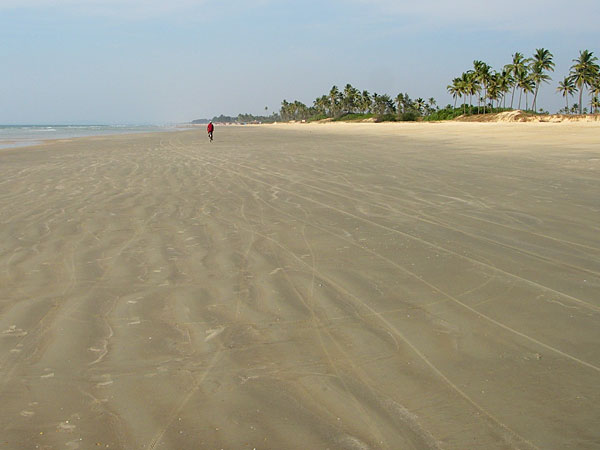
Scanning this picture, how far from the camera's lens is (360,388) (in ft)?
8.99

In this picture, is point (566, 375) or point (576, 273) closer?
point (566, 375)

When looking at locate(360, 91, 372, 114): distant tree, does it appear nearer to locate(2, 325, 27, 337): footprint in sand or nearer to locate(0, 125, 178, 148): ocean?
locate(0, 125, 178, 148): ocean

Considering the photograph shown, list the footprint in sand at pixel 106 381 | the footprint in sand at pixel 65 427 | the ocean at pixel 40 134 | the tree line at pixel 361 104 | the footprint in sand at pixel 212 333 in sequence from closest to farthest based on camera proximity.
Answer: the footprint in sand at pixel 65 427 → the footprint in sand at pixel 106 381 → the footprint in sand at pixel 212 333 → the ocean at pixel 40 134 → the tree line at pixel 361 104

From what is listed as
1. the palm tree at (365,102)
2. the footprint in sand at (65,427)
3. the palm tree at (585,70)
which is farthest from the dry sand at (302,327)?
the palm tree at (365,102)

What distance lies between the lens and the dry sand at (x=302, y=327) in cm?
244

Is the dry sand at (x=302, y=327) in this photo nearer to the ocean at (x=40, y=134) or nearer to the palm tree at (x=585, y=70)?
the ocean at (x=40, y=134)

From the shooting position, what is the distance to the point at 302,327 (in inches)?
140

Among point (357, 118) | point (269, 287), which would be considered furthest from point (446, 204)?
point (357, 118)

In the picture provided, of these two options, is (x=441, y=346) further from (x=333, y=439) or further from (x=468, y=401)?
(x=333, y=439)

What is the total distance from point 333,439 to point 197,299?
83.1 inches

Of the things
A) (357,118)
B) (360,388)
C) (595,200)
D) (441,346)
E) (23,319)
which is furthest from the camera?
(357,118)

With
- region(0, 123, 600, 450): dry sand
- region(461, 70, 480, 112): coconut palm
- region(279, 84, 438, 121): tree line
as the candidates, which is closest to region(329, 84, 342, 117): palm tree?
region(279, 84, 438, 121): tree line

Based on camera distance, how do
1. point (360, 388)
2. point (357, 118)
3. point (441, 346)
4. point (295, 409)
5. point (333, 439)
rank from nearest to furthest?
point (333, 439)
point (295, 409)
point (360, 388)
point (441, 346)
point (357, 118)

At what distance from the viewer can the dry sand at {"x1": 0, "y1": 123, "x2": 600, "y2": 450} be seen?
2439 mm
